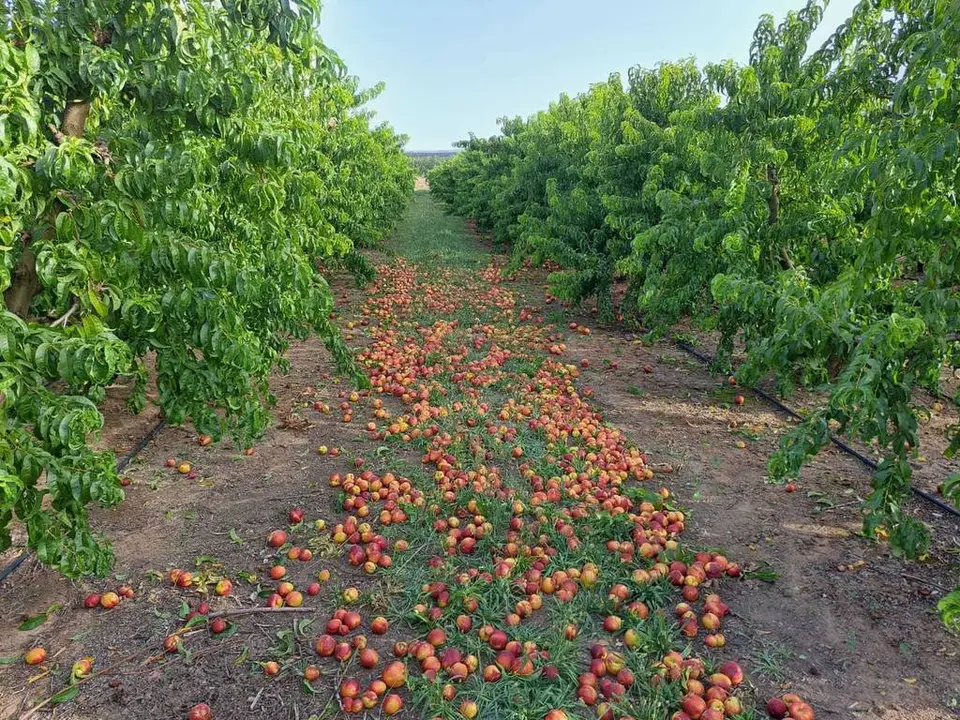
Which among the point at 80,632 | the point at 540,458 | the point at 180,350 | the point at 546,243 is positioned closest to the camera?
the point at 80,632

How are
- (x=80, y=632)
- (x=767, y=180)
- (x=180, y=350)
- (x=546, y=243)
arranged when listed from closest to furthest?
1. (x=80, y=632)
2. (x=180, y=350)
3. (x=767, y=180)
4. (x=546, y=243)

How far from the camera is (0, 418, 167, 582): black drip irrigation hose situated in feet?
12.4

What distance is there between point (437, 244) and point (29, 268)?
18640 millimetres

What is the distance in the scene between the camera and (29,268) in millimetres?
3100

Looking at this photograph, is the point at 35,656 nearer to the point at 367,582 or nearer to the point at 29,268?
the point at 367,582

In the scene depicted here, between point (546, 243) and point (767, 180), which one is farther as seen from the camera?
point (546, 243)

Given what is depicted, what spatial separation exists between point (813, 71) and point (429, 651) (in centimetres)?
619

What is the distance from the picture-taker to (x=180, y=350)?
3.67 meters

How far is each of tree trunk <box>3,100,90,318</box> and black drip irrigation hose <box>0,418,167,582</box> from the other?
1.72m

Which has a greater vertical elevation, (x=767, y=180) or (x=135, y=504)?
(x=767, y=180)

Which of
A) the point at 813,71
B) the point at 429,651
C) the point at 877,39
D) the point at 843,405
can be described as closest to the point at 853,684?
the point at 843,405

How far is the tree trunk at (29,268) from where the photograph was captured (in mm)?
3061

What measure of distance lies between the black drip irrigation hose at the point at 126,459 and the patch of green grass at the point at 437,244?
11298mm

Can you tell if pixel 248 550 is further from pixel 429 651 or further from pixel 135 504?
pixel 429 651
